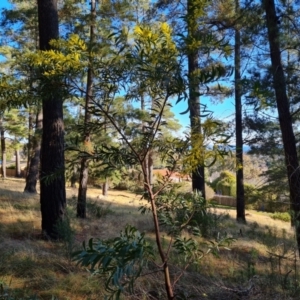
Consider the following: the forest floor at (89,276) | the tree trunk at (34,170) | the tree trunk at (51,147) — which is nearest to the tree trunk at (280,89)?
the forest floor at (89,276)

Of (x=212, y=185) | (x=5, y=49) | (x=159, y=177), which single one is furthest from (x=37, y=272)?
(x=212, y=185)

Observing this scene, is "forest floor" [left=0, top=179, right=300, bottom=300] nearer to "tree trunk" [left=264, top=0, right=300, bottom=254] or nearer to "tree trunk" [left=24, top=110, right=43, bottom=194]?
"tree trunk" [left=264, top=0, right=300, bottom=254]

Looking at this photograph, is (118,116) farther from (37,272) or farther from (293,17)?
(293,17)

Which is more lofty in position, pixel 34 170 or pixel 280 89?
pixel 280 89

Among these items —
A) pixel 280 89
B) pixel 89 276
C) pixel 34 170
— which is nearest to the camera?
pixel 89 276

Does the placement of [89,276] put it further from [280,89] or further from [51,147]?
[280,89]

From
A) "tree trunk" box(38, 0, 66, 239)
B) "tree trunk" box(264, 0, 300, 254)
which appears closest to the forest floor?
"tree trunk" box(38, 0, 66, 239)

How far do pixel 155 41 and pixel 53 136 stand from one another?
12.6ft

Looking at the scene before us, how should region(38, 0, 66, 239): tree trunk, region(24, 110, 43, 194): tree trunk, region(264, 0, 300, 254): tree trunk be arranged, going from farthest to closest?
region(24, 110, 43, 194): tree trunk → region(264, 0, 300, 254): tree trunk → region(38, 0, 66, 239): tree trunk

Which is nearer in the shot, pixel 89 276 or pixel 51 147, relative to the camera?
pixel 89 276

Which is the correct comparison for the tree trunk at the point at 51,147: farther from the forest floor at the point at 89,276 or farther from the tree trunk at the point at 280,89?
the tree trunk at the point at 280,89

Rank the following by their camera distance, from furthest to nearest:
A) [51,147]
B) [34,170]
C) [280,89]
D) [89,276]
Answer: [34,170]
[280,89]
[51,147]
[89,276]

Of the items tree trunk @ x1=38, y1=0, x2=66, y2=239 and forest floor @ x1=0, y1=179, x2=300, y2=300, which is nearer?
forest floor @ x1=0, y1=179, x2=300, y2=300

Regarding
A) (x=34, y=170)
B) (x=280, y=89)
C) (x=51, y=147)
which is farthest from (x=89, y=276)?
(x=34, y=170)
